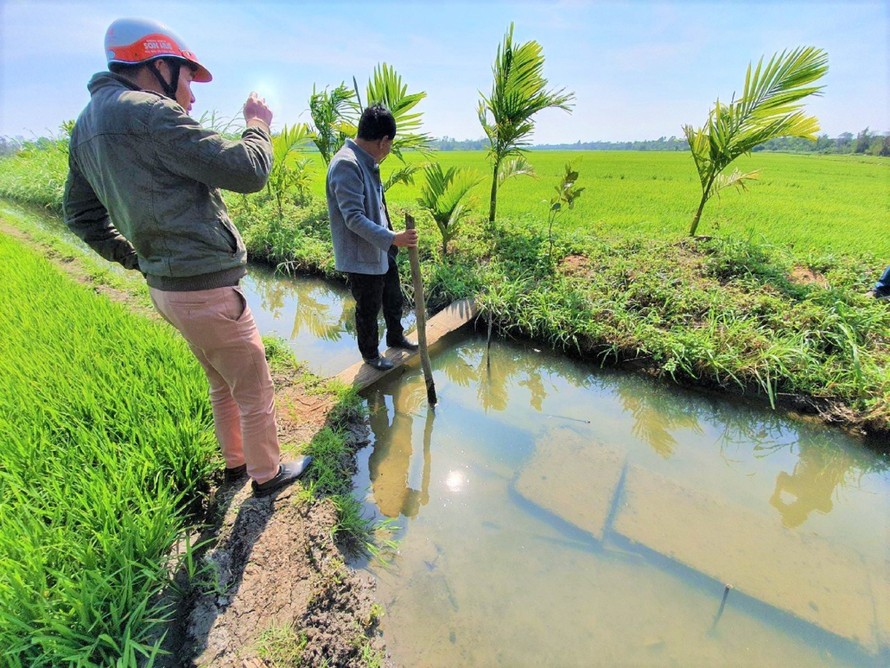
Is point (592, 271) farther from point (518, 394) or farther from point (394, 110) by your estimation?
point (394, 110)

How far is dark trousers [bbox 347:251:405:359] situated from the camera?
2.90m

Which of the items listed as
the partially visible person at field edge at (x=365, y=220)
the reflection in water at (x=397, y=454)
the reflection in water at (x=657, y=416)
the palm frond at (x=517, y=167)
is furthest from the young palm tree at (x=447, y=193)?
the reflection in water at (x=657, y=416)

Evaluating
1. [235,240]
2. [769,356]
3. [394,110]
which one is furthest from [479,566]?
[394,110]

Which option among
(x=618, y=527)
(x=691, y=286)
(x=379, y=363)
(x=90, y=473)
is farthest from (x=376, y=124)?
(x=691, y=286)

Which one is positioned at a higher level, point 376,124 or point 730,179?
point 376,124

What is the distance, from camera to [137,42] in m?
1.29

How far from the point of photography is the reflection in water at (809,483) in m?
2.28

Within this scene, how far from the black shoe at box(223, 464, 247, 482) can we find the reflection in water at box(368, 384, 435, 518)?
694mm

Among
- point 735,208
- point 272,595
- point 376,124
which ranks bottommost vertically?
point 272,595

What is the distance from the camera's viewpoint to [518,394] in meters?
3.23

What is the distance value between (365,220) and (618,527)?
7.04ft

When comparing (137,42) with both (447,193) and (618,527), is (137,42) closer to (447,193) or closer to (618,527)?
(618,527)

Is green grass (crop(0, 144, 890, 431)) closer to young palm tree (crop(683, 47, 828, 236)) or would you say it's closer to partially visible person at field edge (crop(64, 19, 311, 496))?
young palm tree (crop(683, 47, 828, 236))

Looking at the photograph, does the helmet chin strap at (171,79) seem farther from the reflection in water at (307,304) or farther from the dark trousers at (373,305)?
the reflection in water at (307,304)
